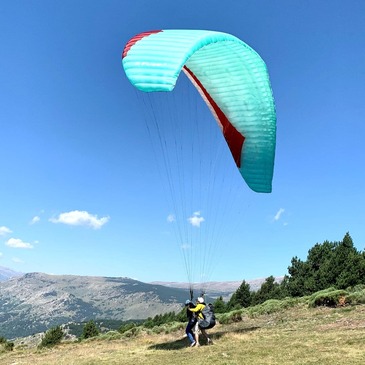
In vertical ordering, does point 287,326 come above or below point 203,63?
below

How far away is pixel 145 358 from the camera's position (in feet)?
44.7

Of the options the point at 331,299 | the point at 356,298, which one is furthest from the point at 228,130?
the point at 356,298

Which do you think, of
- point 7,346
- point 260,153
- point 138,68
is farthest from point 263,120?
point 7,346

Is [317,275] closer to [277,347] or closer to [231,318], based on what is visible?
[231,318]

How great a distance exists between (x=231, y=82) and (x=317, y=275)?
3910 centimetres

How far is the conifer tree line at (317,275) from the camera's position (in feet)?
131

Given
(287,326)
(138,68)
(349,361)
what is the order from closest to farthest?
1. (349,361)
2. (138,68)
3. (287,326)

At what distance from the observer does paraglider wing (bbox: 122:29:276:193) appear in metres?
12.1

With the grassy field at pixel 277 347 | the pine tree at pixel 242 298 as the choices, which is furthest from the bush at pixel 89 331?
the grassy field at pixel 277 347

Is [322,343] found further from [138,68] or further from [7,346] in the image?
[7,346]

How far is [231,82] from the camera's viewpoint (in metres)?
14.1

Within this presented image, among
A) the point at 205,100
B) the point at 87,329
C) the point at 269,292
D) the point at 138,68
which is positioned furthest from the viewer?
the point at 269,292

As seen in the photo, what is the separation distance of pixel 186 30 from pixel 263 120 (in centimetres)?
412

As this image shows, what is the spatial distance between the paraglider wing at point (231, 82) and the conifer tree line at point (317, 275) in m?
29.5
